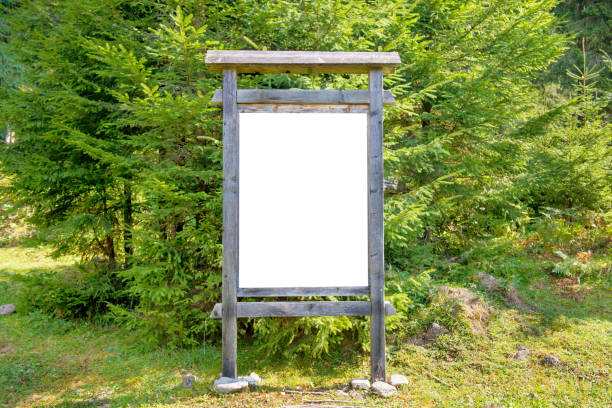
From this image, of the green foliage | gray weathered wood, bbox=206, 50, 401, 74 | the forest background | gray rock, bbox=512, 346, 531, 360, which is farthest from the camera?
the green foliage

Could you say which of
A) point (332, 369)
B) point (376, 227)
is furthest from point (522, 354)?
point (376, 227)

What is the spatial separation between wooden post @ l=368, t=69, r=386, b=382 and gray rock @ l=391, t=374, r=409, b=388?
0.15 meters

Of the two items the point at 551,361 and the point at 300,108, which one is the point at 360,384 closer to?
the point at 551,361

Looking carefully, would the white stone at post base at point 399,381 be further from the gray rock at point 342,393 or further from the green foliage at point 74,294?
the green foliage at point 74,294

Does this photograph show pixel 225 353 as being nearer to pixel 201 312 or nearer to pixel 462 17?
pixel 201 312

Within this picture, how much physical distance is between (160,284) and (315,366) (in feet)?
6.93

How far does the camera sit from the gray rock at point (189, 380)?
4.11m

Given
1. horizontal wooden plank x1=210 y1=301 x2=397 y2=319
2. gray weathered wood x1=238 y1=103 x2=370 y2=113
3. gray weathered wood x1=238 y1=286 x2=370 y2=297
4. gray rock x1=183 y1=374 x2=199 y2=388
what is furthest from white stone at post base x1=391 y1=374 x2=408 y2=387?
gray weathered wood x1=238 y1=103 x2=370 y2=113

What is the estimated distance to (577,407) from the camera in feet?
11.8

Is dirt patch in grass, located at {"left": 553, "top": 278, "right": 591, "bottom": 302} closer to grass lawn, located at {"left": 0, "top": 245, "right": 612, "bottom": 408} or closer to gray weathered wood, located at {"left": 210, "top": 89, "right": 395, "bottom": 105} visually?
grass lawn, located at {"left": 0, "top": 245, "right": 612, "bottom": 408}

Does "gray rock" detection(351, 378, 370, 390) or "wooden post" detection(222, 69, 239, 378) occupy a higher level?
"wooden post" detection(222, 69, 239, 378)

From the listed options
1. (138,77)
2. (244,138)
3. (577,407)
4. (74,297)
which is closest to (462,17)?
(244,138)

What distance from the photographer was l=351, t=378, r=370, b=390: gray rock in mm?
3934

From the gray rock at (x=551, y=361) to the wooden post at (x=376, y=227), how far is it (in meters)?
1.95
